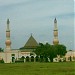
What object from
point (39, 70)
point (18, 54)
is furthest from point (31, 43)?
point (39, 70)

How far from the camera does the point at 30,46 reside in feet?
350

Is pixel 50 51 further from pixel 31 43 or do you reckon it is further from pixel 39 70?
pixel 39 70

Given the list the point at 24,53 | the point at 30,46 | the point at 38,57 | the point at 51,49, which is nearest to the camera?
the point at 51,49

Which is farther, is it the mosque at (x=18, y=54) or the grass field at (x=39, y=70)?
the mosque at (x=18, y=54)

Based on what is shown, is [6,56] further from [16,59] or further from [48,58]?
[48,58]

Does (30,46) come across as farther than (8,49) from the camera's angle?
Yes

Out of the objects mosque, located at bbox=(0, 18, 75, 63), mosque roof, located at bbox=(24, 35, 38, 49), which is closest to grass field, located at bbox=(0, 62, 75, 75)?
mosque, located at bbox=(0, 18, 75, 63)

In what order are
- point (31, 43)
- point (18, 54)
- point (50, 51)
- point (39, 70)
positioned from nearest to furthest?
point (39, 70), point (50, 51), point (18, 54), point (31, 43)

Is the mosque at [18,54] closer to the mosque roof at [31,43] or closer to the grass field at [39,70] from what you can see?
the mosque roof at [31,43]

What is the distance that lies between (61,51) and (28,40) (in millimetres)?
27458

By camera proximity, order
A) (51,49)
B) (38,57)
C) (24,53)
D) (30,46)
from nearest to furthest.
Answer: (51,49)
(38,57)
(24,53)
(30,46)

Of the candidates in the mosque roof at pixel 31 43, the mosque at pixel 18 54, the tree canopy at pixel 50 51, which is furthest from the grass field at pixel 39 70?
the mosque roof at pixel 31 43

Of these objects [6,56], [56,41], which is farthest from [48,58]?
[6,56]

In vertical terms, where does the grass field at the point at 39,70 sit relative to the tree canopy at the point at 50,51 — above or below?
below
